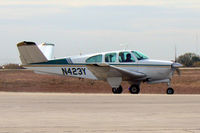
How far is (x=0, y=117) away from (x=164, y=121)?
375 centimetres

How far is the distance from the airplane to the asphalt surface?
8826 millimetres

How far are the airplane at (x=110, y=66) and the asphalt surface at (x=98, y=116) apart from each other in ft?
29.0

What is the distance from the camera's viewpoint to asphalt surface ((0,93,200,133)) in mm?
10320

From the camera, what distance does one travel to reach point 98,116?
40.8 feet

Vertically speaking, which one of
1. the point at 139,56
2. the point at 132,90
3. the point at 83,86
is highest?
the point at 139,56

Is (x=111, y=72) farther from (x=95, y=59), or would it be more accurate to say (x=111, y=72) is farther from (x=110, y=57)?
(x=95, y=59)

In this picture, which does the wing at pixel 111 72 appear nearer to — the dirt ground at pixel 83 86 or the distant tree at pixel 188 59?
the dirt ground at pixel 83 86

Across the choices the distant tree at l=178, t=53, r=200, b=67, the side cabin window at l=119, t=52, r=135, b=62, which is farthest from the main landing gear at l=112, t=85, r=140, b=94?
the distant tree at l=178, t=53, r=200, b=67

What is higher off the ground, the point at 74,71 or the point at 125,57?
the point at 125,57

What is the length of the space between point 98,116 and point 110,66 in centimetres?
1266

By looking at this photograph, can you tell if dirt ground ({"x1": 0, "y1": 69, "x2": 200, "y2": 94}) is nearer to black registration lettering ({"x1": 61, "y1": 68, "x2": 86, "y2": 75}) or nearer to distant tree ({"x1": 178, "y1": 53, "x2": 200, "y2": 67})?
black registration lettering ({"x1": 61, "y1": 68, "x2": 86, "y2": 75})

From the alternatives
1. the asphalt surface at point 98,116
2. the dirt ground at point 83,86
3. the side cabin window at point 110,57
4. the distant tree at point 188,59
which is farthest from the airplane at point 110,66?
the distant tree at point 188,59

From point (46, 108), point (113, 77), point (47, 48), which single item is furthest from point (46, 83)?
point (46, 108)

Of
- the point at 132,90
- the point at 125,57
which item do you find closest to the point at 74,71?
the point at 125,57
